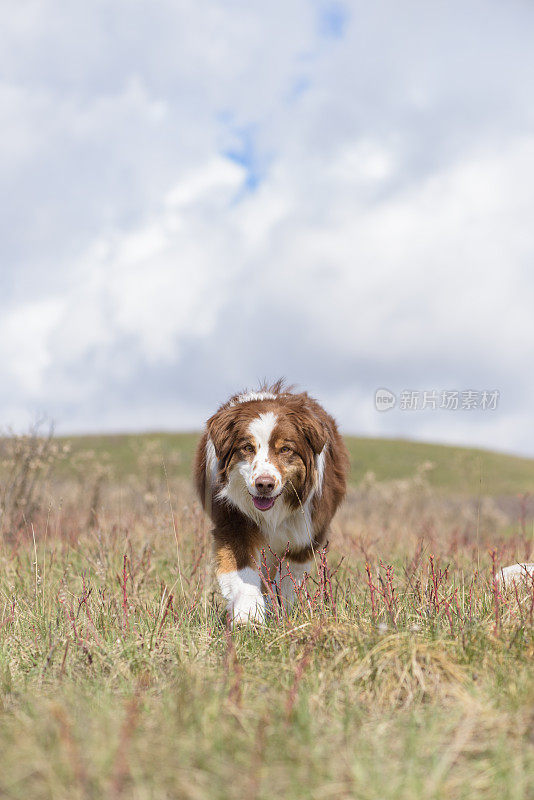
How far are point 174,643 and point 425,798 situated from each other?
6.13 ft

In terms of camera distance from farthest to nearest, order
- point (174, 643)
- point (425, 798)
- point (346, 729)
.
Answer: point (174, 643)
point (346, 729)
point (425, 798)

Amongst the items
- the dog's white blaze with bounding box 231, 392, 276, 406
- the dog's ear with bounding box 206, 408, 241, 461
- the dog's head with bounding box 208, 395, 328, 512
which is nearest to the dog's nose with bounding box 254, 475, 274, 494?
the dog's head with bounding box 208, 395, 328, 512

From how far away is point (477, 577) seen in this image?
183 inches

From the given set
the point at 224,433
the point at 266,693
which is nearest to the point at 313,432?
the point at 224,433

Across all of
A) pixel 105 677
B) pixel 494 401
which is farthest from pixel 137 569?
pixel 494 401

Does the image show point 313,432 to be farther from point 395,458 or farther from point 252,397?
point 395,458

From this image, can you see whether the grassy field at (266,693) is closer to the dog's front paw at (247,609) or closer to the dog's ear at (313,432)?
the dog's front paw at (247,609)

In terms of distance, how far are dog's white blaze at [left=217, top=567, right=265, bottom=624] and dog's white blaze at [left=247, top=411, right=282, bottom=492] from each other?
A: 0.76 metres

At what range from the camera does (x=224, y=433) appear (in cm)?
491

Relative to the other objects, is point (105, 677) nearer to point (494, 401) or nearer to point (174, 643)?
point (174, 643)

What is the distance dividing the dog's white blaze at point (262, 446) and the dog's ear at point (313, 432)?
0.26m

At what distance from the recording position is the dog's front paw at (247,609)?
426cm

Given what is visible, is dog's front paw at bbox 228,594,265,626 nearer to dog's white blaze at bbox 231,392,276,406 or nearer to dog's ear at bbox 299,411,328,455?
dog's ear at bbox 299,411,328,455

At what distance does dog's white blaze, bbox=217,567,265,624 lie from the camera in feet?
14.6
